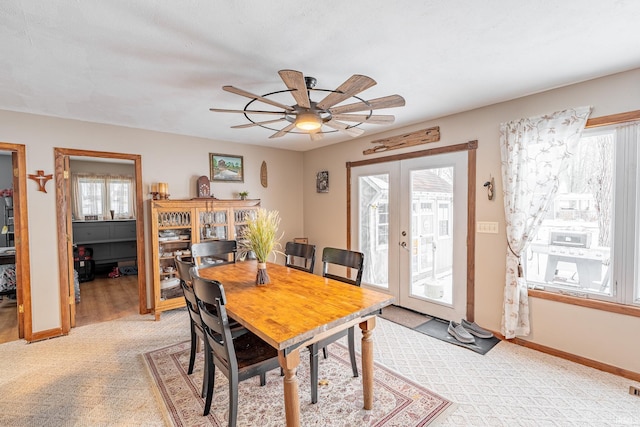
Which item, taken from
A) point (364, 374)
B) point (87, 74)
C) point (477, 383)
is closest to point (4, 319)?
point (87, 74)

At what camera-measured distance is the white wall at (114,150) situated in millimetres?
3139

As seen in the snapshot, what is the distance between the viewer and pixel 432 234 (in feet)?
11.9

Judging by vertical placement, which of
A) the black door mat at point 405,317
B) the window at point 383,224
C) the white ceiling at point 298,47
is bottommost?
the black door mat at point 405,317

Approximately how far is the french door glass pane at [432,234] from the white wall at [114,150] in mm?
2387

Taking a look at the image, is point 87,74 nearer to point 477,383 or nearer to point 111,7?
point 111,7

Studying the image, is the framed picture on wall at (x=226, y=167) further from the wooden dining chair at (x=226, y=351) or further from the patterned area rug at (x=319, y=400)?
the wooden dining chair at (x=226, y=351)

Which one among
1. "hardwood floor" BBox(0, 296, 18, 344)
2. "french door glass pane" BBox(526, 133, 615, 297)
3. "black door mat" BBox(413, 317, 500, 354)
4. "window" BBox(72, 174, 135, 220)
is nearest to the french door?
"black door mat" BBox(413, 317, 500, 354)

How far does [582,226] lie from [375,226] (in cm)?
228

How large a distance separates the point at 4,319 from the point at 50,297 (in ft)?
3.56

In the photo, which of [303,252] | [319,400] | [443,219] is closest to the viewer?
[319,400]

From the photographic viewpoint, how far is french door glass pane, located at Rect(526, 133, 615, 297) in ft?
8.13

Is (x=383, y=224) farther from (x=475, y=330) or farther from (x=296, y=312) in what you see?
(x=296, y=312)

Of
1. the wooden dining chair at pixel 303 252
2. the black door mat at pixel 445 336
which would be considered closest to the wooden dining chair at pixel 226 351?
the wooden dining chair at pixel 303 252

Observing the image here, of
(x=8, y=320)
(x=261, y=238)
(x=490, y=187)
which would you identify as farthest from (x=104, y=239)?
(x=490, y=187)
